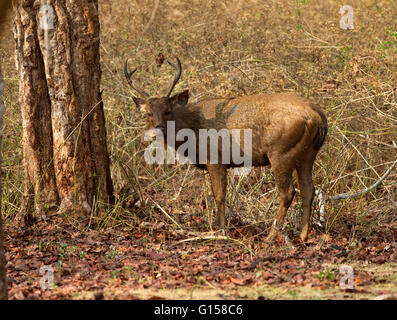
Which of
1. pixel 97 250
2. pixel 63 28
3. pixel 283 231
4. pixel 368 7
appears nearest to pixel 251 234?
pixel 283 231

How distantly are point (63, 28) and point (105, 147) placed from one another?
1.78 metres

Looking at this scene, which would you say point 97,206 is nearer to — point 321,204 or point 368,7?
point 321,204

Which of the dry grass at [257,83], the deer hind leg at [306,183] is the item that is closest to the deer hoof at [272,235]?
the deer hind leg at [306,183]

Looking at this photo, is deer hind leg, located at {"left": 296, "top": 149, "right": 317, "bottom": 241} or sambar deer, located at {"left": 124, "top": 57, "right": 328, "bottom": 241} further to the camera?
deer hind leg, located at {"left": 296, "top": 149, "right": 317, "bottom": 241}

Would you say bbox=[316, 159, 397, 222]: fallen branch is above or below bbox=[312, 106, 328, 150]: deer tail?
below

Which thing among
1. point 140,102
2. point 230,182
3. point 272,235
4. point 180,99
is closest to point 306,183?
point 272,235

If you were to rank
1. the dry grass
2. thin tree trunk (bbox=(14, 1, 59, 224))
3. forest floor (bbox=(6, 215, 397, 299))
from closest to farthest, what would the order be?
forest floor (bbox=(6, 215, 397, 299)), thin tree trunk (bbox=(14, 1, 59, 224)), the dry grass

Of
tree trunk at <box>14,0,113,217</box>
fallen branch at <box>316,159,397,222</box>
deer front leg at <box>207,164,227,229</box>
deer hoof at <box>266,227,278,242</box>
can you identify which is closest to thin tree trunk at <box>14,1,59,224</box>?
tree trunk at <box>14,0,113,217</box>

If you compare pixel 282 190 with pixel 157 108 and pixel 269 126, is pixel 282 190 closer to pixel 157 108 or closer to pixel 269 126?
pixel 269 126

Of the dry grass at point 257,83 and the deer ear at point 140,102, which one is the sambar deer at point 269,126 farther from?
the dry grass at point 257,83

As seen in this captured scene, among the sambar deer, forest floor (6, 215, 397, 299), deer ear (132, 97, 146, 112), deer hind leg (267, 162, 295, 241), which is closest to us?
forest floor (6, 215, 397, 299)

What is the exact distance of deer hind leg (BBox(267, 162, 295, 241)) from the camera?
8.09 meters

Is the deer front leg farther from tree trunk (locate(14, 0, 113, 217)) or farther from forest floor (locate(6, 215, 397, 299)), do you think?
tree trunk (locate(14, 0, 113, 217))

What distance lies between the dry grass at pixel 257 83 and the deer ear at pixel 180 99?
1115mm
